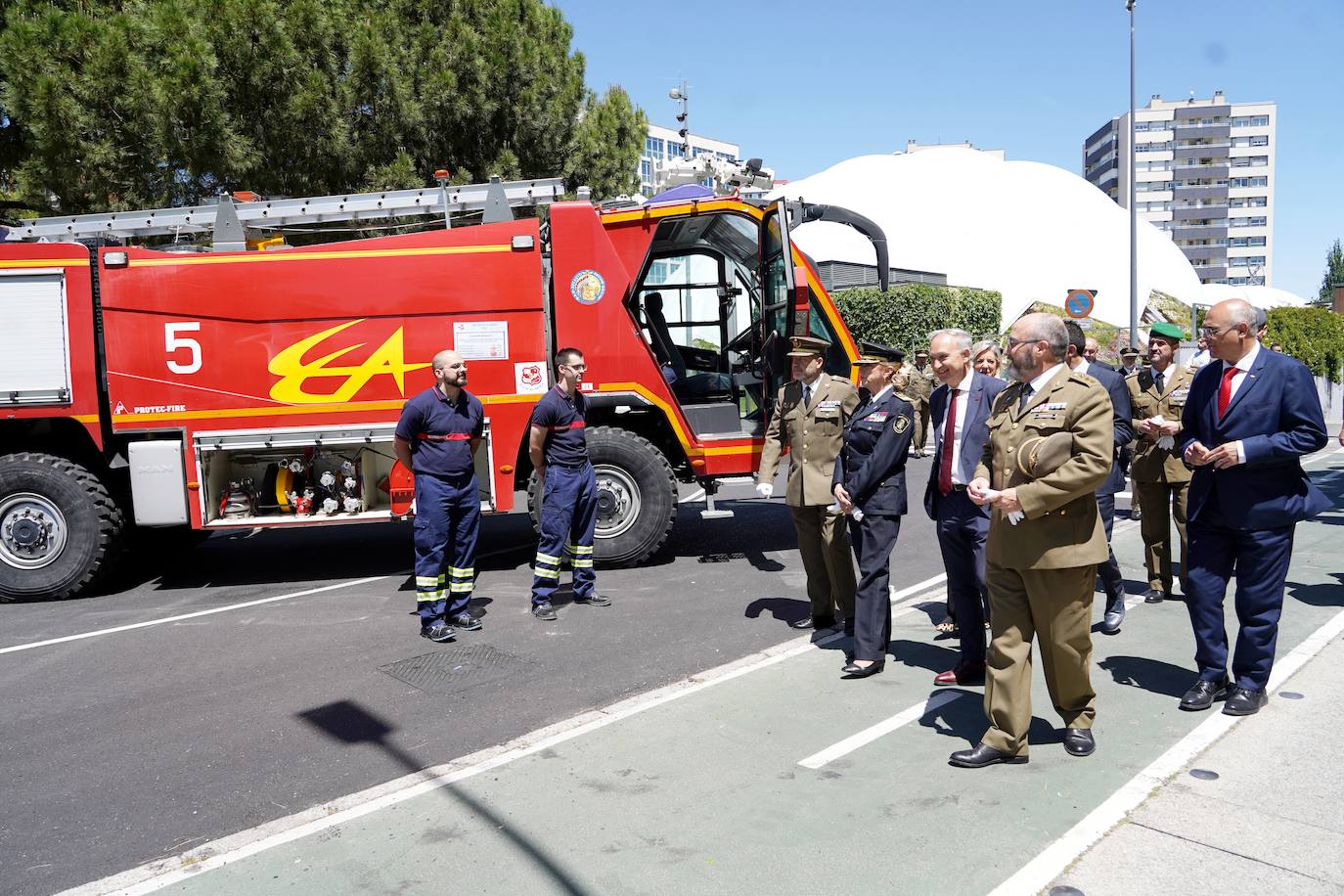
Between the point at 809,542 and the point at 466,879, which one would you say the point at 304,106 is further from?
the point at 466,879

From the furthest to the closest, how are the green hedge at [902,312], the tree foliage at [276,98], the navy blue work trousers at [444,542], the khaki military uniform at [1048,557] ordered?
the green hedge at [902,312]
the tree foliage at [276,98]
the navy blue work trousers at [444,542]
the khaki military uniform at [1048,557]

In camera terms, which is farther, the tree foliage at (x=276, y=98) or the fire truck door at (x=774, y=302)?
the tree foliage at (x=276, y=98)

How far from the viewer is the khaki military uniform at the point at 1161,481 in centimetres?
672

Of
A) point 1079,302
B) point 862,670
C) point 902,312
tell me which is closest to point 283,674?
point 862,670

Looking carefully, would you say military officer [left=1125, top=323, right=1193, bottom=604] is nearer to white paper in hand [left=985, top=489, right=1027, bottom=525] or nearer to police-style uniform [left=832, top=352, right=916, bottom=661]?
police-style uniform [left=832, top=352, right=916, bottom=661]

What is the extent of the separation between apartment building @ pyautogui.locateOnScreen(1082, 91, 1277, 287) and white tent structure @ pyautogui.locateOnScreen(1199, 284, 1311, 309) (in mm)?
55829

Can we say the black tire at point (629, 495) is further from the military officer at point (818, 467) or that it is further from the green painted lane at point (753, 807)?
the green painted lane at point (753, 807)

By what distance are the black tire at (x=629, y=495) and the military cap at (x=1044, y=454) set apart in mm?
4398

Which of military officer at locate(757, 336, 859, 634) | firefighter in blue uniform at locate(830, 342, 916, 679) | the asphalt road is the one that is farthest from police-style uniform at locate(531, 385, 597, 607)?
firefighter in blue uniform at locate(830, 342, 916, 679)

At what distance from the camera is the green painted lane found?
10.6 ft

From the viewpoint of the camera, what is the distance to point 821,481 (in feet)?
18.8

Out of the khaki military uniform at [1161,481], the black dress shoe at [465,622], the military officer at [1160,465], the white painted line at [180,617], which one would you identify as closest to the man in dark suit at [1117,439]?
the military officer at [1160,465]

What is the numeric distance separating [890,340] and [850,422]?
24366 millimetres

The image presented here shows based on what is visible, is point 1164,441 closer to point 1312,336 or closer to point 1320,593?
point 1320,593
